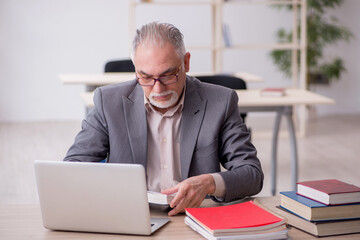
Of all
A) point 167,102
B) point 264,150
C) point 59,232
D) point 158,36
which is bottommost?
point 264,150

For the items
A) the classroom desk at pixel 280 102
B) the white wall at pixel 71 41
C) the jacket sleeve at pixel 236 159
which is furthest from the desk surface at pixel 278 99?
the white wall at pixel 71 41

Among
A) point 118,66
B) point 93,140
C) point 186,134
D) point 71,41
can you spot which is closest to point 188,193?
point 186,134

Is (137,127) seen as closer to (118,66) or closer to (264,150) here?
(118,66)

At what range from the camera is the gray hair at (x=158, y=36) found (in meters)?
1.80

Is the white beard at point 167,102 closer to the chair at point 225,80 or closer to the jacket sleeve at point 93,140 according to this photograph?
the jacket sleeve at point 93,140

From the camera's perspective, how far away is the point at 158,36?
180 centimetres

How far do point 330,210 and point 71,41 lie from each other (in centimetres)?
573

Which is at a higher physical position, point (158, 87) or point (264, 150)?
point (158, 87)

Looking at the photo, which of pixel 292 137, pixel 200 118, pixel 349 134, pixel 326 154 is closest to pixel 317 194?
pixel 200 118

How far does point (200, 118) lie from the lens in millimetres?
1928

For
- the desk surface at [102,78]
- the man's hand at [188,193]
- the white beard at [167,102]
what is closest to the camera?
the man's hand at [188,193]

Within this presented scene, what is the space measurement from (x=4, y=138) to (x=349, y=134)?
11.9 ft

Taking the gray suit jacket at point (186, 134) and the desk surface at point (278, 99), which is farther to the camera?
the desk surface at point (278, 99)

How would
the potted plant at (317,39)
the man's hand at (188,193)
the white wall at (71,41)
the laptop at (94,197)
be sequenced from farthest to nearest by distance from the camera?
the white wall at (71,41) → the potted plant at (317,39) → the man's hand at (188,193) → the laptop at (94,197)
